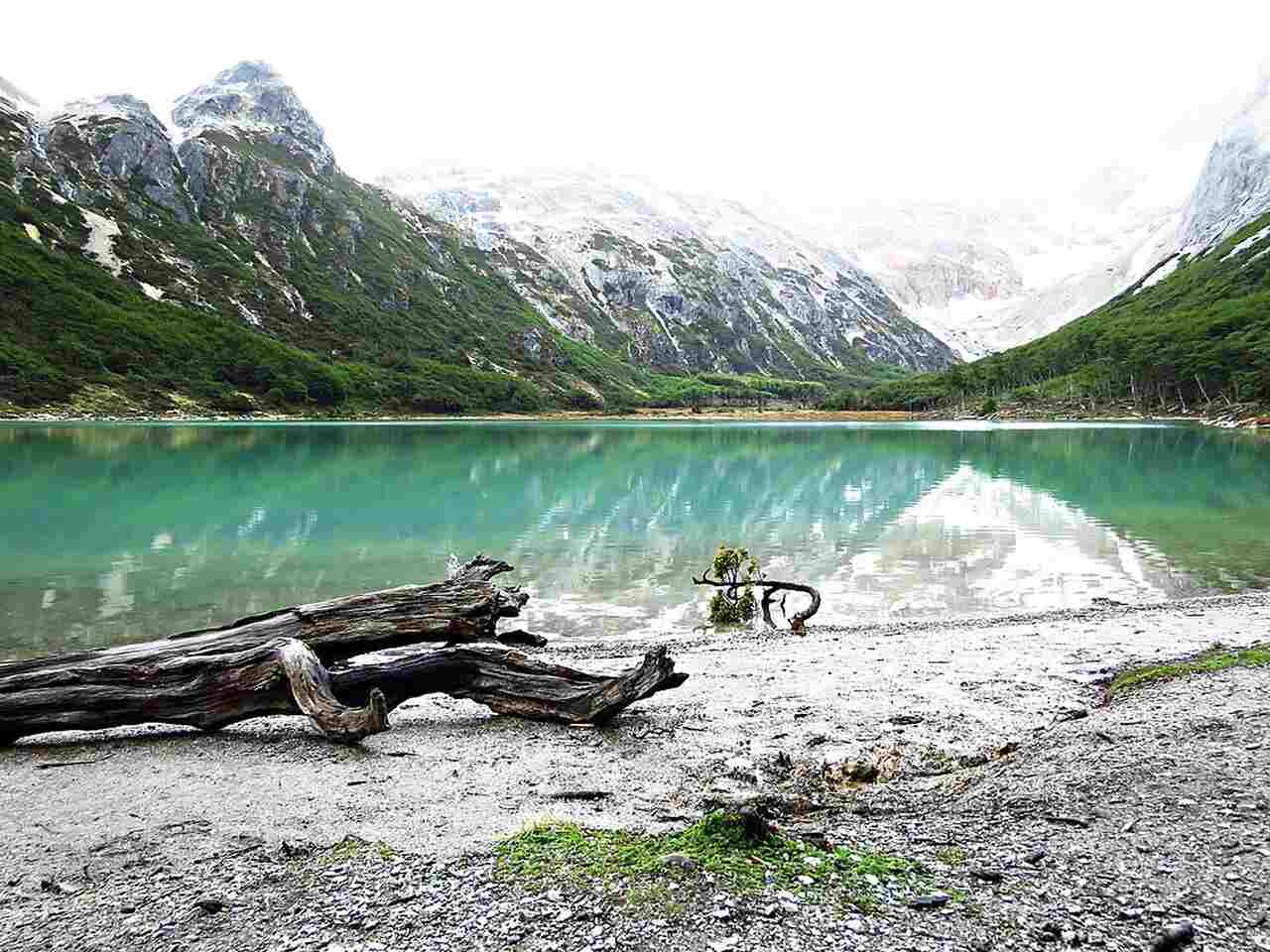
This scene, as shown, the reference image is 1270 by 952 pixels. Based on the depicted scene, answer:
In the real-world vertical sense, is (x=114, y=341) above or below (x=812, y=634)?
above

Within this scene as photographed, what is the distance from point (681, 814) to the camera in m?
8.47

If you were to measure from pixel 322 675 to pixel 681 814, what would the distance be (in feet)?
19.0

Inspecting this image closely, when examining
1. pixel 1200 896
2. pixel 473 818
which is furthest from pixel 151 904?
pixel 1200 896

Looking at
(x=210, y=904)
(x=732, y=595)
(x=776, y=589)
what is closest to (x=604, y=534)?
(x=732, y=595)

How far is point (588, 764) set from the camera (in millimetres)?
10320

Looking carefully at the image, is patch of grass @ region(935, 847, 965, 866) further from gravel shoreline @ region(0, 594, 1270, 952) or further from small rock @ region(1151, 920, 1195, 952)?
small rock @ region(1151, 920, 1195, 952)

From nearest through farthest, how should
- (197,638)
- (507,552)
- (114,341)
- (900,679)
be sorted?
(197,638)
(900,679)
(507,552)
(114,341)

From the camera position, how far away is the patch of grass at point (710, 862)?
634cm

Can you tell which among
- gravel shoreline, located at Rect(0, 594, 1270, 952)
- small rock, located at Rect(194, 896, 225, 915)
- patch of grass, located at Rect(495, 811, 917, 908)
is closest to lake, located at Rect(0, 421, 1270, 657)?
gravel shoreline, located at Rect(0, 594, 1270, 952)

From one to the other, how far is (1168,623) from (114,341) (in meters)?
219

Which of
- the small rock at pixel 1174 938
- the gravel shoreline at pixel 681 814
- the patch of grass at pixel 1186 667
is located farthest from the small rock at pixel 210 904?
the patch of grass at pixel 1186 667

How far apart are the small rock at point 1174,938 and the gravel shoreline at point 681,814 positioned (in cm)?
11

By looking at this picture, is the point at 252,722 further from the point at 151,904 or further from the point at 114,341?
the point at 114,341

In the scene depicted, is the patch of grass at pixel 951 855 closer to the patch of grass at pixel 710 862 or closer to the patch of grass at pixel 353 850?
the patch of grass at pixel 710 862
